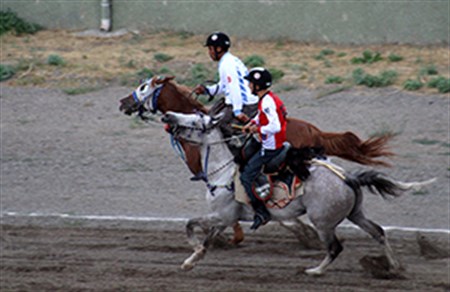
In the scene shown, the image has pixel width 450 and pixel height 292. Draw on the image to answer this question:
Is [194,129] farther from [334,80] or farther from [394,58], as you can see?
[394,58]

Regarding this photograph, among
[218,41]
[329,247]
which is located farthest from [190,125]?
[329,247]

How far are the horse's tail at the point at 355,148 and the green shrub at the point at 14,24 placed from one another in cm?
1357

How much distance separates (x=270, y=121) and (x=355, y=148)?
1685 mm

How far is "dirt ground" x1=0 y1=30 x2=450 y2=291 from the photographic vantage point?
38.5 feet

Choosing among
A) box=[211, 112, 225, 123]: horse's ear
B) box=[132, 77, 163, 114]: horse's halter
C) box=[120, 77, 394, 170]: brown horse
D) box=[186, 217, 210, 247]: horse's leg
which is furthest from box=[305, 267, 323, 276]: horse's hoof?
box=[132, 77, 163, 114]: horse's halter

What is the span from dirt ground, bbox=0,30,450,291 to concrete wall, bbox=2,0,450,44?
2839 millimetres

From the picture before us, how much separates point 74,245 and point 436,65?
10.6m

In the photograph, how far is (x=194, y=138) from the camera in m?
12.1

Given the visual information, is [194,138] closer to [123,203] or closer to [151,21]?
[123,203]

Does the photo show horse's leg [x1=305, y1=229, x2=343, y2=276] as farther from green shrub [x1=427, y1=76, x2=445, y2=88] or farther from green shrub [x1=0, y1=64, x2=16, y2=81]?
green shrub [x1=0, y1=64, x2=16, y2=81]

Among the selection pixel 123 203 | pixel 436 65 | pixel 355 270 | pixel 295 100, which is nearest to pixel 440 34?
pixel 436 65

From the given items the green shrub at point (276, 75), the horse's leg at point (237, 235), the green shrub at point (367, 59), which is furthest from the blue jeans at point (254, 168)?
the green shrub at point (367, 59)

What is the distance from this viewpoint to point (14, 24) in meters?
24.5

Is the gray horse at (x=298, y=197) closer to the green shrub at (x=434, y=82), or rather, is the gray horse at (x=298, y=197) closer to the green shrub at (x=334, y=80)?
the green shrub at (x=434, y=82)
